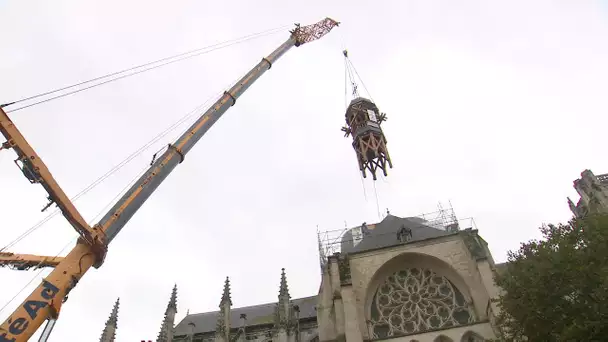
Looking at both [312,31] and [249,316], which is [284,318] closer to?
[249,316]

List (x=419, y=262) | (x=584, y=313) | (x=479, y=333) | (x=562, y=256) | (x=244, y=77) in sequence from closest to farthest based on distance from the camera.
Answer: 1. (x=584, y=313)
2. (x=562, y=256)
3. (x=479, y=333)
4. (x=419, y=262)
5. (x=244, y=77)

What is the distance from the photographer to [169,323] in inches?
1120

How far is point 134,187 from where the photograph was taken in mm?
15000

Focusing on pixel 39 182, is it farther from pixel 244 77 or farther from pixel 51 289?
pixel 244 77

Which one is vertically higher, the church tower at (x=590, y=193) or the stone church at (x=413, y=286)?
the church tower at (x=590, y=193)

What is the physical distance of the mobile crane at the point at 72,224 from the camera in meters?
10.7

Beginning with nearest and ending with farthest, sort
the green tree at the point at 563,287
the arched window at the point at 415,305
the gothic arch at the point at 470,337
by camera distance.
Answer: the green tree at the point at 563,287, the gothic arch at the point at 470,337, the arched window at the point at 415,305

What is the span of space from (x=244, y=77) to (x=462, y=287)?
12.4 metres

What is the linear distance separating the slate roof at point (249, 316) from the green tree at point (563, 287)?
1657cm

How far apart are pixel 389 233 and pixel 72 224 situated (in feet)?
48.5

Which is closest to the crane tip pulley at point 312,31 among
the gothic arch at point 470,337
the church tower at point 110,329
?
the gothic arch at point 470,337

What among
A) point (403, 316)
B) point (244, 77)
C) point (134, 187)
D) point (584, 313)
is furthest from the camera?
point (244, 77)

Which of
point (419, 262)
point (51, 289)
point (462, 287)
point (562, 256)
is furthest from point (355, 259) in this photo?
point (51, 289)

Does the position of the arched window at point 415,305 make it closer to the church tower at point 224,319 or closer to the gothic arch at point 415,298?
the gothic arch at point 415,298
